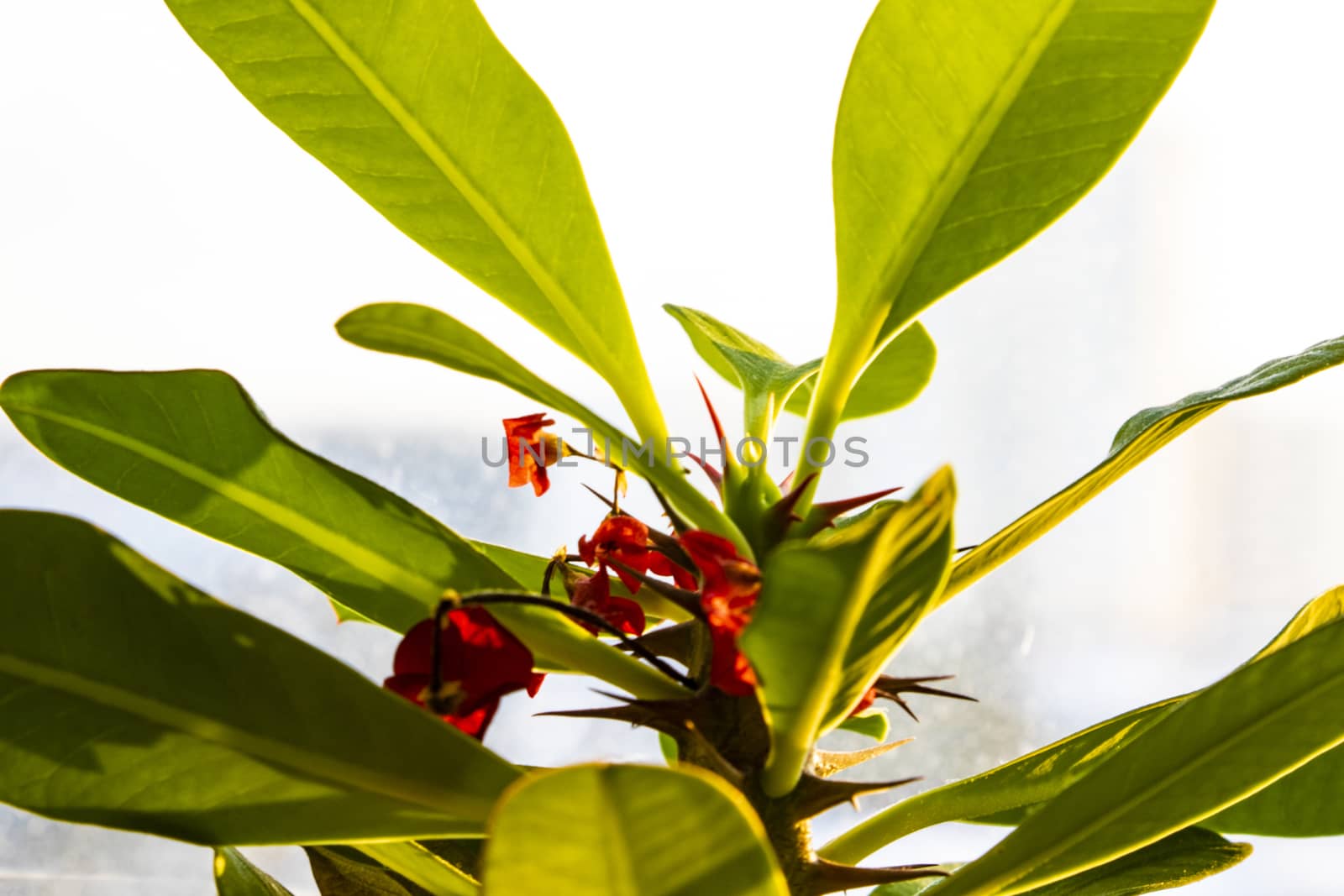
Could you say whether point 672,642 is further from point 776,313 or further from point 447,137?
point 776,313

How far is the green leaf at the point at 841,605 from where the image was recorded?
28 cm

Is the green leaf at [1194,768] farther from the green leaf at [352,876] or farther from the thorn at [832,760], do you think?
the green leaf at [352,876]

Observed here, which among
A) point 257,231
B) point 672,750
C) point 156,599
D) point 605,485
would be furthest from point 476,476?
point 156,599

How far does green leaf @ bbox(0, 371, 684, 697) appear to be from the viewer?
0.45 meters

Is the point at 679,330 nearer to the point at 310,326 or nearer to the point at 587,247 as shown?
the point at 310,326

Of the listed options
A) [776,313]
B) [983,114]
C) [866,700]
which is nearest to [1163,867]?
[866,700]

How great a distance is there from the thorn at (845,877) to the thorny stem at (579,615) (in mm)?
88

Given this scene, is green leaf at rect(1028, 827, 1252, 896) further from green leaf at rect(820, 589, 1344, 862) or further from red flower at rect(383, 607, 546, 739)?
red flower at rect(383, 607, 546, 739)

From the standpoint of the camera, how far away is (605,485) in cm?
217

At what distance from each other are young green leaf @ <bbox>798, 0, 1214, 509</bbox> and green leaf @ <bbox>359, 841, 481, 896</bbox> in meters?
0.33

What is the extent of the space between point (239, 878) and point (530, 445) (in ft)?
0.84

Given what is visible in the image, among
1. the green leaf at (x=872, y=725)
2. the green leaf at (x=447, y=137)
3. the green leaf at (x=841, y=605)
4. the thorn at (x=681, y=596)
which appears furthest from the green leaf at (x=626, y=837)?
the green leaf at (x=872, y=725)

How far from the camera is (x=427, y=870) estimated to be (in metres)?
0.42

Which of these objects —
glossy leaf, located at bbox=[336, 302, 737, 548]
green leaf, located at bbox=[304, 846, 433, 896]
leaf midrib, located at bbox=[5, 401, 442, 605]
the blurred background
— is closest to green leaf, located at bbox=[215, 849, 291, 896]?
green leaf, located at bbox=[304, 846, 433, 896]
